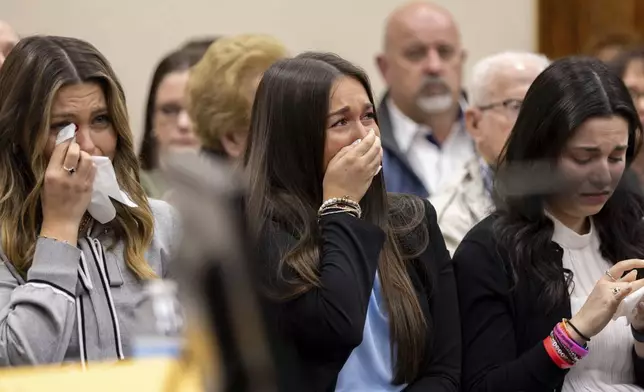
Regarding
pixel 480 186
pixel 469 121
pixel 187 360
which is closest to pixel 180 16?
pixel 469 121

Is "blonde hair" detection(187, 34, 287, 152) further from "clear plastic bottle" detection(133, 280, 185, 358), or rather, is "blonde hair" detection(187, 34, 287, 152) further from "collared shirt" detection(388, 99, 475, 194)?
"clear plastic bottle" detection(133, 280, 185, 358)

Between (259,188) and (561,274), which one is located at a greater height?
(259,188)

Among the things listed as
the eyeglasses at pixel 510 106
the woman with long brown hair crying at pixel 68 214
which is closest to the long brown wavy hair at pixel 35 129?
the woman with long brown hair crying at pixel 68 214

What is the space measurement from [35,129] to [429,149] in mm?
1784

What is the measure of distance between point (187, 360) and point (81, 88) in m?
1.29

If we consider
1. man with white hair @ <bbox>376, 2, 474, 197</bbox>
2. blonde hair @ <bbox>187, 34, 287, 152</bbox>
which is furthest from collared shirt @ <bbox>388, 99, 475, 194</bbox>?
blonde hair @ <bbox>187, 34, 287, 152</bbox>

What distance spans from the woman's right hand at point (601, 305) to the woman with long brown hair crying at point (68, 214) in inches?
31.2

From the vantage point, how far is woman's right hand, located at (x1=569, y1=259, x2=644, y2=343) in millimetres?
2064

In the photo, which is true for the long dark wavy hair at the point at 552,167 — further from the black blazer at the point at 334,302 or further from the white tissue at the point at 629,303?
the black blazer at the point at 334,302

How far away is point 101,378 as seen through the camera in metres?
1.16

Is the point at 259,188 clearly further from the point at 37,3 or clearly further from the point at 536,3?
the point at 536,3

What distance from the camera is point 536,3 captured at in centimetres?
506

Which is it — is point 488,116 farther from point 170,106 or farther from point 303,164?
point 303,164

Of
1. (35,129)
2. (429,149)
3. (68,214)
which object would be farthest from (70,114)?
(429,149)
